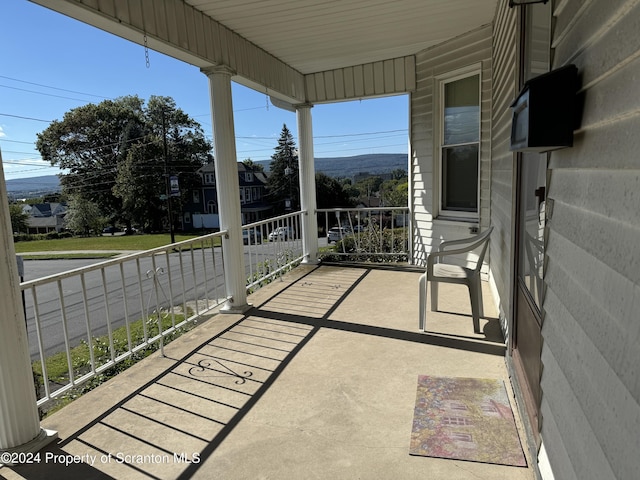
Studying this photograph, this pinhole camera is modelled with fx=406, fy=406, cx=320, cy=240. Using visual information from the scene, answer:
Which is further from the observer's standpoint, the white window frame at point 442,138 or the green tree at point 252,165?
the green tree at point 252,165

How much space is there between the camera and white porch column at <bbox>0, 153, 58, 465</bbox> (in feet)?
6.36

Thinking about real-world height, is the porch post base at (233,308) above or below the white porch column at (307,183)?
below

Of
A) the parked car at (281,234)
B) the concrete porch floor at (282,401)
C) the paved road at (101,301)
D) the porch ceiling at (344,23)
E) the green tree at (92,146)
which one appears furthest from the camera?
the green tree at (92,146)

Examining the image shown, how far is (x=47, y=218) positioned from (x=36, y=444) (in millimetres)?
34745

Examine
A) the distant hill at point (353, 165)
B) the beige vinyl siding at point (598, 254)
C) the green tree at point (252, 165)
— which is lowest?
the beige vinyl siding at point (598, 254)

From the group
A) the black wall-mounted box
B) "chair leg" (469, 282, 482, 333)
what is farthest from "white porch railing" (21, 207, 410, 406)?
the black wall-mounted box

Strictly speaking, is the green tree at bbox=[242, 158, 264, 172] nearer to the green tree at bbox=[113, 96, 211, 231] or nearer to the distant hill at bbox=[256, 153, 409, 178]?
the green tree at bbox=[113, 96, 211, 231]

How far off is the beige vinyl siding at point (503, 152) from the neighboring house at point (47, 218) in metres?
32.1

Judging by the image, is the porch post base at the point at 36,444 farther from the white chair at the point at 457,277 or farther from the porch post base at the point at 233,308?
the white chair at the point at 457,277

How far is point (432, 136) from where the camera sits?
5.17m

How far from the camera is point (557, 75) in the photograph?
1.09m

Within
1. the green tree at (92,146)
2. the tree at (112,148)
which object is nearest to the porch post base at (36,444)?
the tree at (112,148)

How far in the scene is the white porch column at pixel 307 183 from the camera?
595 cm

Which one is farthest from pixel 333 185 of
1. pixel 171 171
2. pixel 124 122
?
pixel 124 122
